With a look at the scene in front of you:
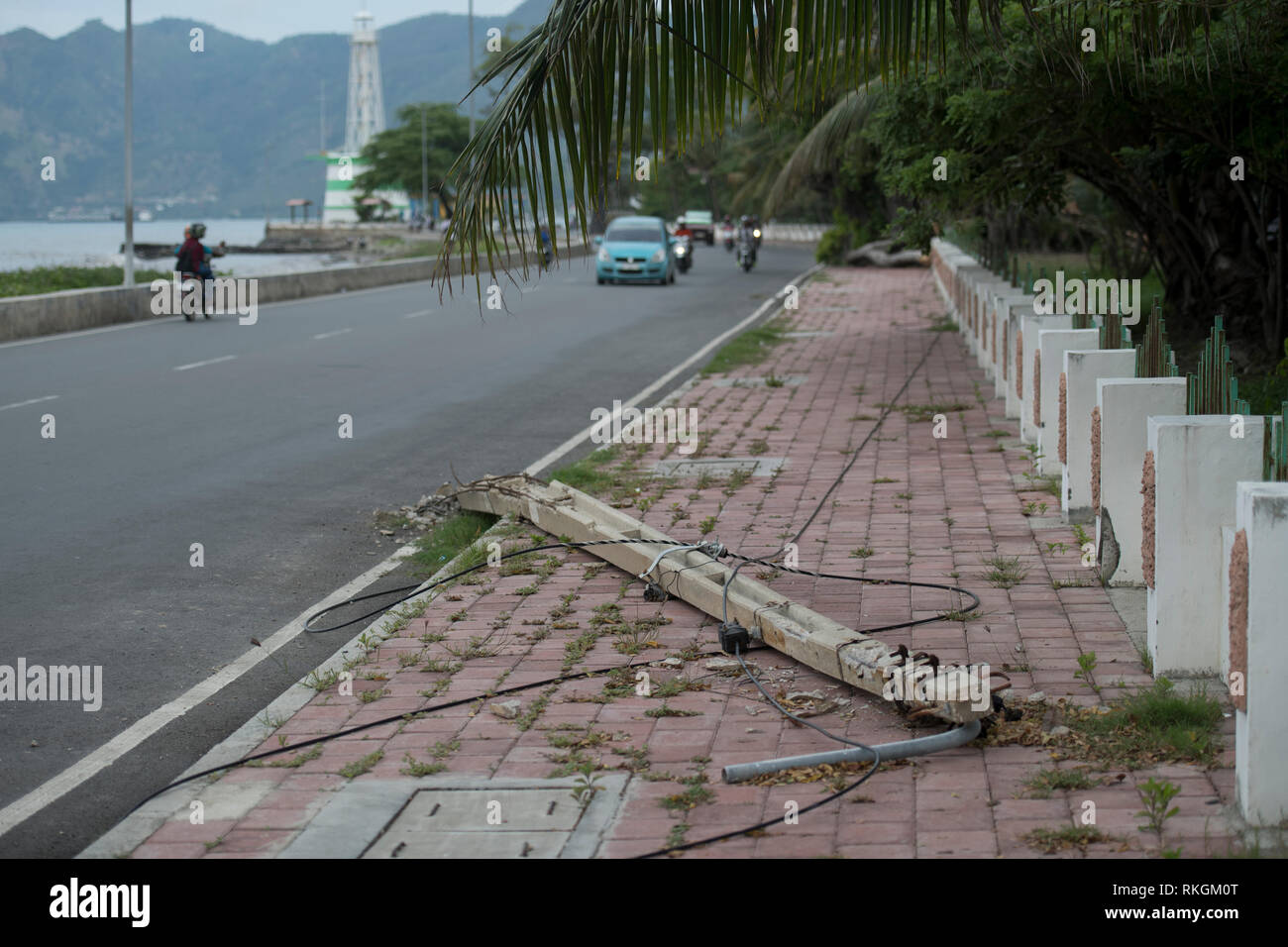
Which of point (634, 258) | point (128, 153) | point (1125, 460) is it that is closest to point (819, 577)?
point (1125, 460)

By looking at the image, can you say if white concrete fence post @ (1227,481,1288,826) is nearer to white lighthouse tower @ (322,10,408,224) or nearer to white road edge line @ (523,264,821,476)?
white road edge line @ (523,264,821,476)

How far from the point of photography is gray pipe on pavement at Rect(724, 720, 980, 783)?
472 cm

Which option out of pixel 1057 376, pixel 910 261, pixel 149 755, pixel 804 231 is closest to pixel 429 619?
pixel 149 755

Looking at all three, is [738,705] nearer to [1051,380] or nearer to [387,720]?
[387,720]

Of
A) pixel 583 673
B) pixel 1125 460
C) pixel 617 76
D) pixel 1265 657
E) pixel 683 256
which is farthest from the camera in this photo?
pixel 683 256

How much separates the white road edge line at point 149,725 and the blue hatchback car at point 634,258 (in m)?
29.2

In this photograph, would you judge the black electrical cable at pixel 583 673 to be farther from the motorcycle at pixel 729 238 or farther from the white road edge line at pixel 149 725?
the motorcycle at pixel 729 238

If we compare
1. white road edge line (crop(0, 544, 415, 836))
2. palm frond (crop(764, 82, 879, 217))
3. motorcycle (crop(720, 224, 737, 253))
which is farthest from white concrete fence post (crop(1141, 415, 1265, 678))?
motorcycle (crop(720, 224, 737, 253))

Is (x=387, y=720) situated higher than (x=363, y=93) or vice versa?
(x=363, y=93)

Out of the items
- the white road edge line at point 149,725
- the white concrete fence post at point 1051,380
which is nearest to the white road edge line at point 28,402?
the white road edge line at point 149,725

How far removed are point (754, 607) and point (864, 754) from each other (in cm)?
158

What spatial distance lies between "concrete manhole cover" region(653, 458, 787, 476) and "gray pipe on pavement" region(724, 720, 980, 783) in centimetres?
567

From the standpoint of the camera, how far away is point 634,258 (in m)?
36.7
